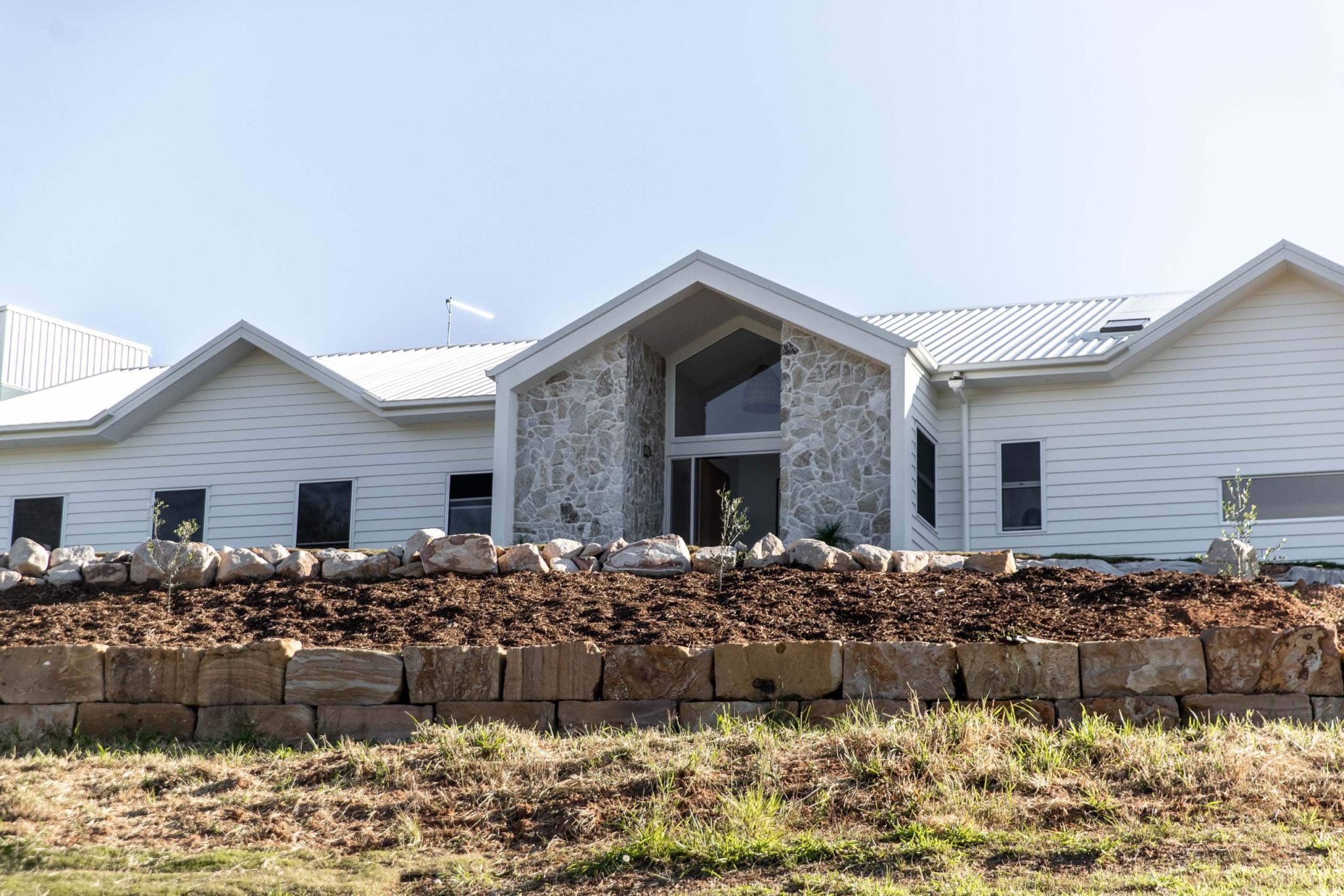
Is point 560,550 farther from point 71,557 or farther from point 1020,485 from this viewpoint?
point 1020,485

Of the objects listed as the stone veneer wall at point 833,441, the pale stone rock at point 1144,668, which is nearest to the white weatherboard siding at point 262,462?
the stone veneer wall at point 833,441

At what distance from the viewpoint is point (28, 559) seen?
1311 cm

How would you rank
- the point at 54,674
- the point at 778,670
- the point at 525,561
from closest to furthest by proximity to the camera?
the point at 778,670, the point at 54,674, the point at 525,561

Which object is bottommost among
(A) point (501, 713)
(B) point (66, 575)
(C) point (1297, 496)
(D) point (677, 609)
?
(A) point (501, 713)

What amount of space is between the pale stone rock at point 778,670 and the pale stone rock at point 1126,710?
1.41 metres

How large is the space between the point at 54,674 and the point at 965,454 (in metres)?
10.3

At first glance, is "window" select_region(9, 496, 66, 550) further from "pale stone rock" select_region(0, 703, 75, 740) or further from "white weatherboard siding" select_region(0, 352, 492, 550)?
"pale stone rock" select_region(0, 703, 75, 740)

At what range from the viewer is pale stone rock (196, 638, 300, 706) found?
30.9 ft

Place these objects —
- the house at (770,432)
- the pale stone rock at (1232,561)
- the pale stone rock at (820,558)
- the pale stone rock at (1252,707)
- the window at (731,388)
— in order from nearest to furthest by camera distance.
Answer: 1. the pale stone rock at (1252,707)
2. the pale stone rock at (1232,561)
3. the pale stone rock at (820,558)
4. the house at (770,432)
5. the window at (731,388)

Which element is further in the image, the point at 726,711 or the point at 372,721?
the point at 372,721

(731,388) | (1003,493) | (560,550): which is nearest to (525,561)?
(560,550)

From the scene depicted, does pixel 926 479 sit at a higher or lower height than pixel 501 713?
higher

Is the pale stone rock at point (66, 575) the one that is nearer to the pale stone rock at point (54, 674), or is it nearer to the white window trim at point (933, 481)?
the pale stone rock at point (54, 674)

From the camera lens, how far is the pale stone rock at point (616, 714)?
28.9 ft
